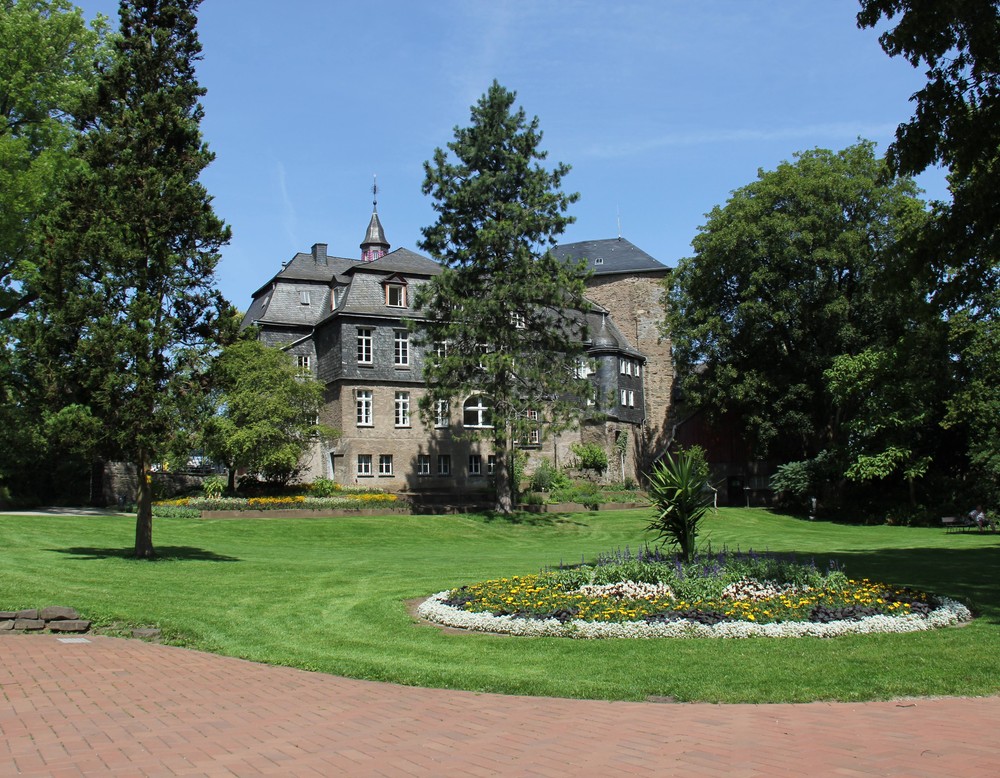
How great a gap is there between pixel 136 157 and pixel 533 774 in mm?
17691

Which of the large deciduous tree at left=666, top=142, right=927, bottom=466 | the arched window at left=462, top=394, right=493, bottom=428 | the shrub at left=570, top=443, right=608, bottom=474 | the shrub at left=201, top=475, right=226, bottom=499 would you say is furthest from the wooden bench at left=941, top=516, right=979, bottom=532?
the shrub at left=201, top=475, right=226, bottom=499

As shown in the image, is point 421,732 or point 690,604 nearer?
point 421,732

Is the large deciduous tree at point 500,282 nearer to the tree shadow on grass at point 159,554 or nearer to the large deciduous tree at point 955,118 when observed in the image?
the tree shadow on grass at point 159,554

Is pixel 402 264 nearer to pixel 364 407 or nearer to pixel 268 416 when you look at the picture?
pixel 364 407


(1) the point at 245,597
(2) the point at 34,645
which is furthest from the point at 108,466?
(2) the point at 34,645

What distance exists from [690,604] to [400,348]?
3737cm

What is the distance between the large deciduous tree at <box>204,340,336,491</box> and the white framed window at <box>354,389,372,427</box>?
4133 mm

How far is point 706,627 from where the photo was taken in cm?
1049

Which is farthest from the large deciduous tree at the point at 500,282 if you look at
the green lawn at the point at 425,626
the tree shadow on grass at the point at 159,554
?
the tree shadow on grass at the point at 159,554

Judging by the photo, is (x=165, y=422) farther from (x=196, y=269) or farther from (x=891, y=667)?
(x=891, y=667)

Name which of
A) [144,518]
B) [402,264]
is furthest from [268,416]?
[144,518]

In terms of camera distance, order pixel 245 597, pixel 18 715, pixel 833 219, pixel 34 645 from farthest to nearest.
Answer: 1. pixel 833 219
2. pixel 245 597
3. pixel 34 645
4. pixel 18 715

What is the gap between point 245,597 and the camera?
13969mm

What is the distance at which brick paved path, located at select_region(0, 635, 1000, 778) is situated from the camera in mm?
5383
